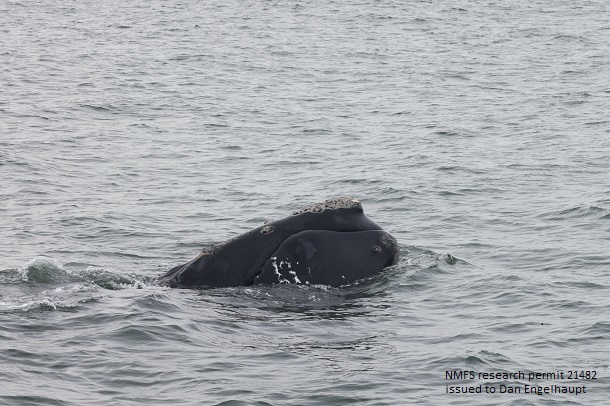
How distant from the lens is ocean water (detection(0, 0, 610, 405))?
13.5m

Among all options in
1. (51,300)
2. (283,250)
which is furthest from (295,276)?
(51,300)

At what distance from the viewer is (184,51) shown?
52188 millimetres

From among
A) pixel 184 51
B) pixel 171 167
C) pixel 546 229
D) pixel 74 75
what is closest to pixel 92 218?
pixel 171 167

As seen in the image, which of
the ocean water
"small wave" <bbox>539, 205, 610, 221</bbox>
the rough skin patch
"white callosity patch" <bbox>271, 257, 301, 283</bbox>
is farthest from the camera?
"small wave" <bbox>539, 205, 610, 221</bbox>

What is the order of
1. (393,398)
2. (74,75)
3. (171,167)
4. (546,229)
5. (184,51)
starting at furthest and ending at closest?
(184,51) → (74,75) → (171,167) → (546,229) → (393,398)

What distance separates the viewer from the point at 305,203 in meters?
24.9

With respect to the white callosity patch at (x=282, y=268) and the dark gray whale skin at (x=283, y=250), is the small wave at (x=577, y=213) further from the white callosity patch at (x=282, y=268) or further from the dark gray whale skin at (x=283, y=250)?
the white callosity patch at (x=282, y=268)

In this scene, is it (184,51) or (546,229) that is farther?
(184,51)

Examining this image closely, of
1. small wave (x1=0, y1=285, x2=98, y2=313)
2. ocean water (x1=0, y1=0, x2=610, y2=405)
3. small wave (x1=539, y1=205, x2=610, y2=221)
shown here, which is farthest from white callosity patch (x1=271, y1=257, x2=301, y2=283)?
small wave (x1=539, y1=205, x2=610, y2=221)

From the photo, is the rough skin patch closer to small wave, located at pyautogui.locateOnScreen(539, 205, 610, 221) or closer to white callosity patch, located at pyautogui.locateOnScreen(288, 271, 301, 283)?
white callosity patch, located at pyautogui.locateOnScreen(288, 271, 301, 283)

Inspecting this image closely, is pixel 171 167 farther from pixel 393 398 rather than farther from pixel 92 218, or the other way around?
pixel 393 398

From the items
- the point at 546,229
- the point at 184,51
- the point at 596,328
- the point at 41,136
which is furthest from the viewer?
the point at 184,51

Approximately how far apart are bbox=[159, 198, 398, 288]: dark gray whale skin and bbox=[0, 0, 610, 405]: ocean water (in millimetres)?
292

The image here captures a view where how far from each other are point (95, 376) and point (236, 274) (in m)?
3.98
